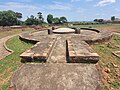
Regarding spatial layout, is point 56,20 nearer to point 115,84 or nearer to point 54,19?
point 54,19

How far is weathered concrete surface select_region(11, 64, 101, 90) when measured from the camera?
13.4 feet

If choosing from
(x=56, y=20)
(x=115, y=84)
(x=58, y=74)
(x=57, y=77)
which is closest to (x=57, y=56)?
(x=58, y=74)

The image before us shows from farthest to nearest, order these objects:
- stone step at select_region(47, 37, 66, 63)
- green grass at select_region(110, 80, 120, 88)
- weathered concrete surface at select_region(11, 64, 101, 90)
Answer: stone step at select_region(47, 37, 66, 63)
green grass at select_region(110, 80, 120, 88)
weathered concrete surface at select_region(11, 64, 101, 90)

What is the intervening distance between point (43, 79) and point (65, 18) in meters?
42.6

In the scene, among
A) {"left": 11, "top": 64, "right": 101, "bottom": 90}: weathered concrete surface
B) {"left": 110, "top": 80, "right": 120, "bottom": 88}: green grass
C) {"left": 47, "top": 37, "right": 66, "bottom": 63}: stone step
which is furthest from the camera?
{"left": 47, "top": 37, "right": 66, "bottom": 63}: stone step

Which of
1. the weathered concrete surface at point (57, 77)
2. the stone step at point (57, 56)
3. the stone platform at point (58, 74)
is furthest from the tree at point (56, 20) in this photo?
the weathered concrete surface at point (57, 77)

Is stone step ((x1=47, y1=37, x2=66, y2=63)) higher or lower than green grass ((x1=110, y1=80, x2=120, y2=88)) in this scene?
higher

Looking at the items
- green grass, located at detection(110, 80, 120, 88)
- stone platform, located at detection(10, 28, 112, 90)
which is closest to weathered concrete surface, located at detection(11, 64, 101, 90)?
stone platform, located at detection(10, 28, 112, 90)

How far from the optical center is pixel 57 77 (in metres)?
4.37

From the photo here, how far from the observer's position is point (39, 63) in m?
5.16

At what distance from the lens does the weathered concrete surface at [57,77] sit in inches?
161

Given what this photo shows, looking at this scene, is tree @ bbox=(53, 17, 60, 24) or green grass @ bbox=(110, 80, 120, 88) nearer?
green grass @ bbox=(110, 80, 120, 88)

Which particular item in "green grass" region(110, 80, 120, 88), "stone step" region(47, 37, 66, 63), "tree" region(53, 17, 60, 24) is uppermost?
"tree" region(53, 17, 60, 24)

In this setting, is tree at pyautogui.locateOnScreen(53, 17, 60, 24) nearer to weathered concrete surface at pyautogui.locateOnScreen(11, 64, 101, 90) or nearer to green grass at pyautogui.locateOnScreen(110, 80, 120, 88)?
weathered concrete surface at pyautogui.locateOnScreen(11, 64, 101, 90)
